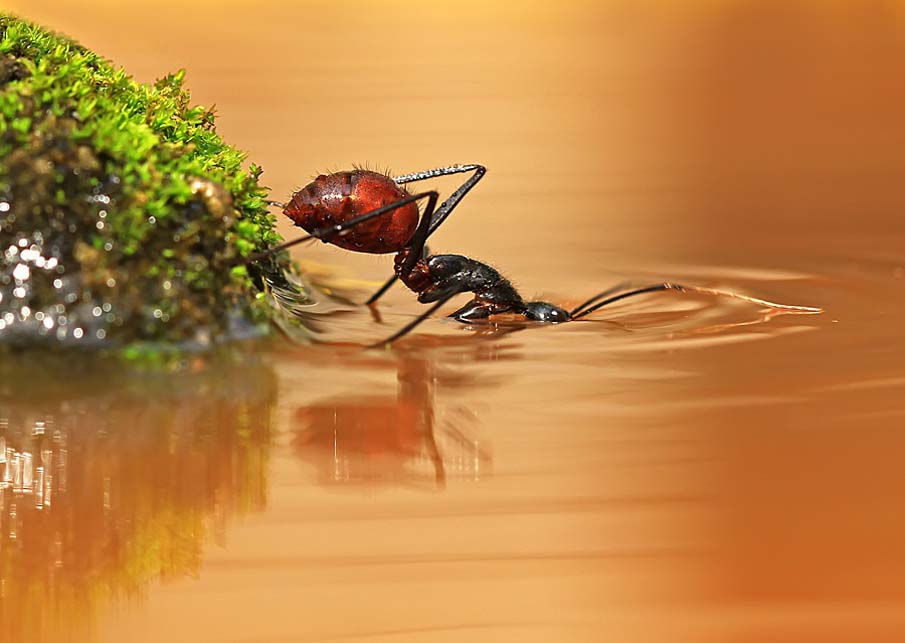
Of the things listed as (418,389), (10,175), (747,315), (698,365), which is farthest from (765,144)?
(10,175)

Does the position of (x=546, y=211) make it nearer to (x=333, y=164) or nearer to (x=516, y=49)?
(x=333, y=164)

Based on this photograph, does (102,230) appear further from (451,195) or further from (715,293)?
(715,293)

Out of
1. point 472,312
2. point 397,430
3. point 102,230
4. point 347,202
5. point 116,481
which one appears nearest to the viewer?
point 116,481

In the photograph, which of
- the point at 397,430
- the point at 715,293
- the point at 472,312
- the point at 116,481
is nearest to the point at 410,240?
the point at 472,312

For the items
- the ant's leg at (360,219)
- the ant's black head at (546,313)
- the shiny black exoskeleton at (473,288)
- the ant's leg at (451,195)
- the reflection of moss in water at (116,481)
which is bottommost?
the reflection of moss in water at (116,481)

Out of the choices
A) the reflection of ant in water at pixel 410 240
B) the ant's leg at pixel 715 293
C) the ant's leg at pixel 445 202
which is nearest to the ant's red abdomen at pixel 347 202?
the reflection of ant in water at pixel 410 240

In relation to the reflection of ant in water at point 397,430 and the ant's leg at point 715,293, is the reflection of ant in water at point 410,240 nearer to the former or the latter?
the ant's leg at point 715,293

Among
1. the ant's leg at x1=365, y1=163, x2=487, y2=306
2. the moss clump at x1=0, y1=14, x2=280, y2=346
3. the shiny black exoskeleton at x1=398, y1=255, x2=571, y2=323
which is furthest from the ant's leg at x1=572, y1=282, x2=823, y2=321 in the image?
the moss clump at x1=0, y1=14, x2=280, y2=346

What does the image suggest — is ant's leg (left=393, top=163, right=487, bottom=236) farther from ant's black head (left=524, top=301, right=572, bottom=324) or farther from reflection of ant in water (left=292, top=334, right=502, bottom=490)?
reflection of ant in water (left=292, top=334, right=502, bottom=490)
